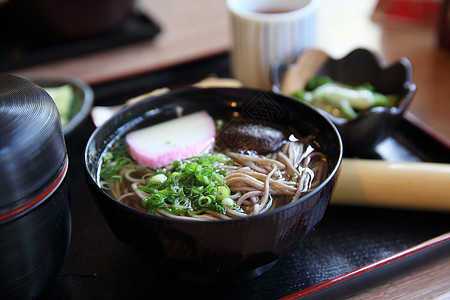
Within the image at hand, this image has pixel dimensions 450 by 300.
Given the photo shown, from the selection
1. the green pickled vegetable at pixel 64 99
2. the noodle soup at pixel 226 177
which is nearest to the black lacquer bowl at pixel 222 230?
the noodle soup at pixel 226 177

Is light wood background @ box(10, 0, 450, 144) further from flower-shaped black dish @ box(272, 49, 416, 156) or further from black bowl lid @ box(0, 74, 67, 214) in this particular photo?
black bowl lid @ box(0, 74, 67, 214)

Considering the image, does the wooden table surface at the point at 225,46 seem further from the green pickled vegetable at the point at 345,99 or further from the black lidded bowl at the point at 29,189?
the black lidded bowl at the point at 29,189

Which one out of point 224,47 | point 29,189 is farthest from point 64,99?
point 29,189

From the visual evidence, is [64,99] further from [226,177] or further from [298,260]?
[298,260]

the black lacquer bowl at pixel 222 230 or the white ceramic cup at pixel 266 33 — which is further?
the white ceramic cup at pixel 266 33

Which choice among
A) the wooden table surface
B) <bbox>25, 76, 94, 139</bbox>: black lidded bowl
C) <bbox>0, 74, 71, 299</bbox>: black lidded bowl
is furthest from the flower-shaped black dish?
<bbox>0, 74, 71, 299</bbox>: black lidded bowl

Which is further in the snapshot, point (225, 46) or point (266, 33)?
point (225, 46)
